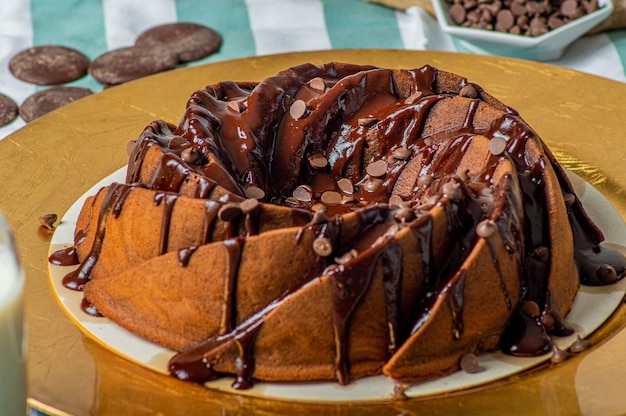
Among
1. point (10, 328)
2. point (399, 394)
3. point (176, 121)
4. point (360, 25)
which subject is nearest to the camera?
point (10, 328)

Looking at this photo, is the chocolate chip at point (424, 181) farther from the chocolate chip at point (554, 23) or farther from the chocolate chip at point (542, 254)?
the chocolate chip at point (554, 23)

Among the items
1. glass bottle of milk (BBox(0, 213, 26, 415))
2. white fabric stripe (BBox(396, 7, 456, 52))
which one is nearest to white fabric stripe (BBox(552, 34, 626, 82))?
white fabric stripe (BBox(396, 7, 456, 52))

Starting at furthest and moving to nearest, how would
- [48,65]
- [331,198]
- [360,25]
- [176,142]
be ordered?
[360,25], [48,65], [331,198], [176,142]

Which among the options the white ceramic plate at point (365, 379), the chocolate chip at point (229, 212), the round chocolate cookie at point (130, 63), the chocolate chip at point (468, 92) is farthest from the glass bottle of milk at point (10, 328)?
the round chocolate cookie at point (130, 63)

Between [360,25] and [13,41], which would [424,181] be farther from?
[13,41]

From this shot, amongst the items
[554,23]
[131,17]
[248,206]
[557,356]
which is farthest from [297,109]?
[131,17]

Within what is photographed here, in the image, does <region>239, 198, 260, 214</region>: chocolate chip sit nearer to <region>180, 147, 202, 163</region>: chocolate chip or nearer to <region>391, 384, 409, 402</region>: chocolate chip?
<region>180, 147, 202, 163</region>: chocolate chip
